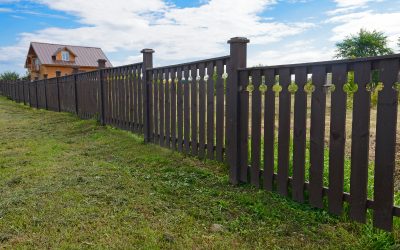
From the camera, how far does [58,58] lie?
132ft

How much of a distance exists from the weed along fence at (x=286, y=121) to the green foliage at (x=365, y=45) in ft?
111

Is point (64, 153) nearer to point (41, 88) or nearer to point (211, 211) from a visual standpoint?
point (211, 211)

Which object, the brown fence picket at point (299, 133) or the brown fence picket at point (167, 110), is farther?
the brown fence picket at point (167, 110)

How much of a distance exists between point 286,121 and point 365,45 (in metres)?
38.1

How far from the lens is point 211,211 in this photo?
2883mm

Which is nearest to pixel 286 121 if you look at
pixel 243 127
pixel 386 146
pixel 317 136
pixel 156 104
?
pixel 317 136

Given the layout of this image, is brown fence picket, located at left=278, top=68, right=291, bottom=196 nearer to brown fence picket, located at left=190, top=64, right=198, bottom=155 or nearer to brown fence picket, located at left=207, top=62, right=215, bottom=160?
brown fence picket, located at left=207, top=62, right=215, bottom=160

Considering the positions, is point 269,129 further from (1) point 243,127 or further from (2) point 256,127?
(1) point 243,127

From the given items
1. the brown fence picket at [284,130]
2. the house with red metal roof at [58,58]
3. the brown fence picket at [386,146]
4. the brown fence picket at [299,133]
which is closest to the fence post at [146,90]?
the brown fence picket at [284,130]

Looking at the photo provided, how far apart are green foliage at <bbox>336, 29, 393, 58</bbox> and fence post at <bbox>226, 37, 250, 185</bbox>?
35525mm

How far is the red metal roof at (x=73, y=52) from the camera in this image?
3944 centimetres

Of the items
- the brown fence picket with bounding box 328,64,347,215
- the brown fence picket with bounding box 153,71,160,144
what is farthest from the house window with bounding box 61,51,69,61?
the brown fence picket with bounding box 328,64,347,215

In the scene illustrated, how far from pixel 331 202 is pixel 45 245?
83.0 inches

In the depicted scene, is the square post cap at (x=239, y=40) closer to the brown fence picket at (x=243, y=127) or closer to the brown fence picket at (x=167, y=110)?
the brown fence picket at (x=243, y=127)
